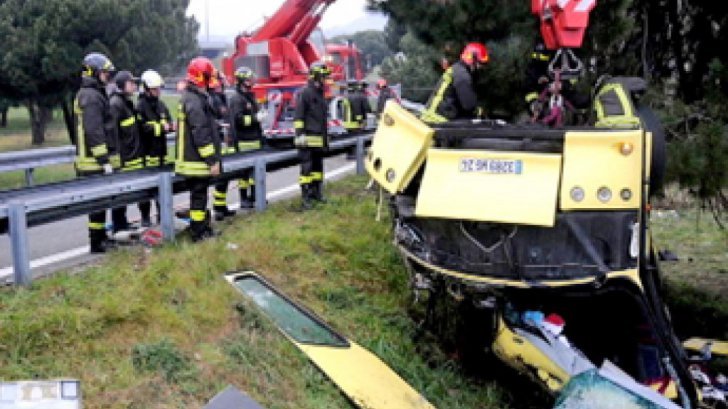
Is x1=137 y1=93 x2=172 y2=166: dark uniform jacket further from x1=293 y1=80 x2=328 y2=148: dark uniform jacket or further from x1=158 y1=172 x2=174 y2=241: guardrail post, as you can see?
x1=158 y1=172 x2=174 y2=241: guardrail post

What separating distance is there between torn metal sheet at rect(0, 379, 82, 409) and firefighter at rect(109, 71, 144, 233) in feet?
13.6

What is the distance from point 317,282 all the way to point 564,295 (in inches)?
77.6

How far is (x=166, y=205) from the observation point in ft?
20.1

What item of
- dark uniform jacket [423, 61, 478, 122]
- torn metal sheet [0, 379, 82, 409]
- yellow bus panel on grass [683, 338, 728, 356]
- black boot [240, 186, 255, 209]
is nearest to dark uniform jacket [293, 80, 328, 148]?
black boot [240, 186, 255, 209]

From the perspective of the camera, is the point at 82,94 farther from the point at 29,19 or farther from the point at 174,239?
the point at 29,19

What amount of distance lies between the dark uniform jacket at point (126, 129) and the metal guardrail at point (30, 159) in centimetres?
218

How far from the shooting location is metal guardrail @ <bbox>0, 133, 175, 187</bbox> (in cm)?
887

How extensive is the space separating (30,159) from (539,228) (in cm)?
718

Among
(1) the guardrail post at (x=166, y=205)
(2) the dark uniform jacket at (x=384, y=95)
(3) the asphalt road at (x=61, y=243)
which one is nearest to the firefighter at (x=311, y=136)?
(3) the asphalt road at (x=61, y=243)

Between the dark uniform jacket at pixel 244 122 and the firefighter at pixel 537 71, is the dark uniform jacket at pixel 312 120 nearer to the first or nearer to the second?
the dark uniform jacket at pixel 244 122

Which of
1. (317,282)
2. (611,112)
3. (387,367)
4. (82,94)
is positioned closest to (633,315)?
(611,112)

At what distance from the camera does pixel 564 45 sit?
494cm

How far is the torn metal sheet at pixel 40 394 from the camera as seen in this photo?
10.5 feet

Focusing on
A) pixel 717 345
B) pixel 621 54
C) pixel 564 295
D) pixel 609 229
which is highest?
pixel 621 54
